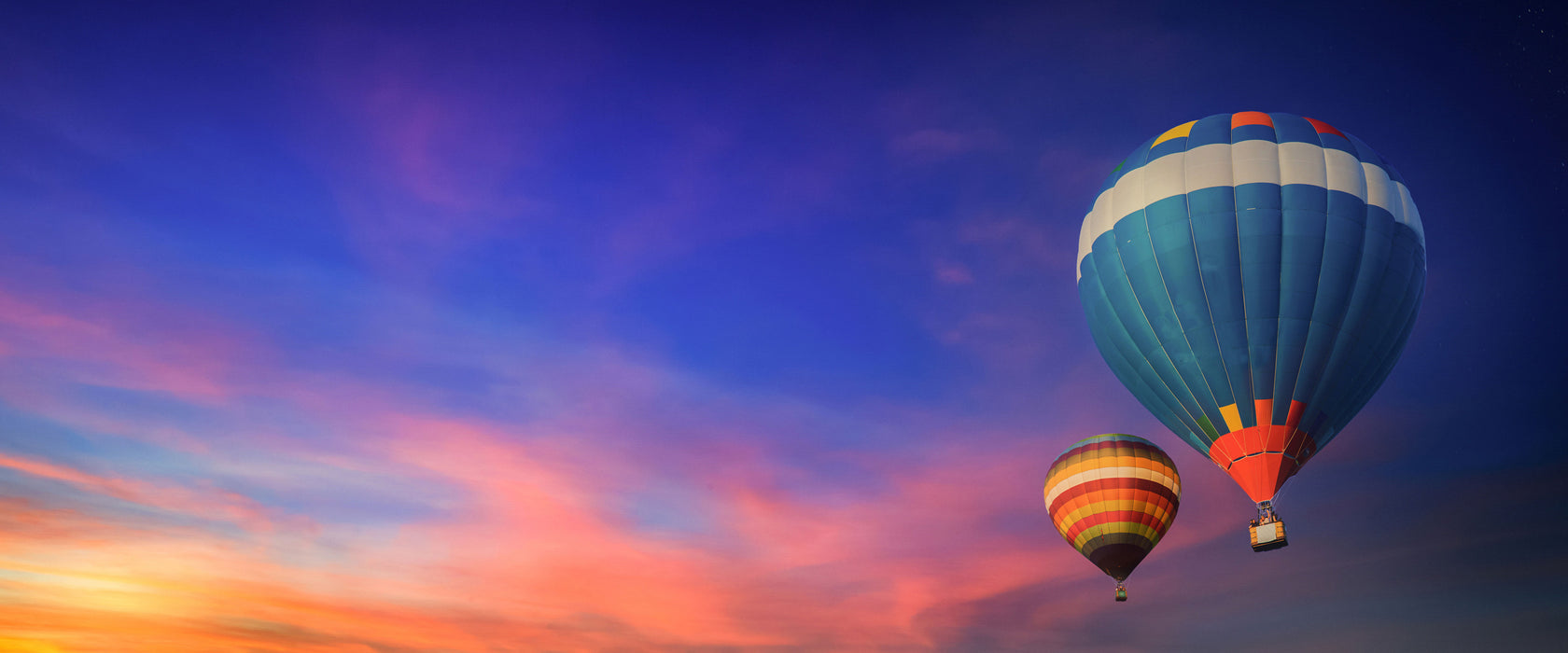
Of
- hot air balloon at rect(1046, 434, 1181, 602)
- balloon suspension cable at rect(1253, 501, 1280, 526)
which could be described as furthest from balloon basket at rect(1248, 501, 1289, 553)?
hot air balloon at rect(1046, 434, 1181, 602)

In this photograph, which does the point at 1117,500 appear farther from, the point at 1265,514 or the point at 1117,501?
the point at 1265,514

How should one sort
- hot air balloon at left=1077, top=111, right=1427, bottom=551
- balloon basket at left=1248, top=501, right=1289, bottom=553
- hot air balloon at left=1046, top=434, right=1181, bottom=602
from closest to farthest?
balloon basket at left=1248, top=501, right=1289, bottom=553, hot air balloon at left=1077, top=111, right=1427, bottom=551, hot air balloon at left=1046, top=434, right=1181, bottom=602

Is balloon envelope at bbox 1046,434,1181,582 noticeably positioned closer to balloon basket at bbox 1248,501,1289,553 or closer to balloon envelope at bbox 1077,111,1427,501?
balloon envelope at bbox 1077,111,1427,501

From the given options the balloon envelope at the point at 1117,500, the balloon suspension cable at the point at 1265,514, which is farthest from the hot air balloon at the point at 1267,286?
the balloon envelope at the point at 1117,500

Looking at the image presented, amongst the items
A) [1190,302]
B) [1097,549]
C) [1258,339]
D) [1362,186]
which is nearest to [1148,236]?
[1190,302]

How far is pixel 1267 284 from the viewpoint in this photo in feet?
74.9

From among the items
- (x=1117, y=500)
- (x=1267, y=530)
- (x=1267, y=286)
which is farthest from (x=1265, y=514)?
(x=1117, y=500)

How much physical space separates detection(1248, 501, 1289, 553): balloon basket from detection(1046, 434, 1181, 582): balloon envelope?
12.3 meters

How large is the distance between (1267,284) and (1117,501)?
571 inches

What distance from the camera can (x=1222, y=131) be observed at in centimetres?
2480

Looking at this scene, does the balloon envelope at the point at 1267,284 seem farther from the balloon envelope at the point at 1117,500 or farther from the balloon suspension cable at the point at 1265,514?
the balloon envelope at the point at 1117,500

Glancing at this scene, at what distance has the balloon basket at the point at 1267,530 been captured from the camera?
72.8 feet

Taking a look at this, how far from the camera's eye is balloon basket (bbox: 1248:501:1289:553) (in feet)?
72.8

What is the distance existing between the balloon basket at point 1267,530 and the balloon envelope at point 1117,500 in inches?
485
